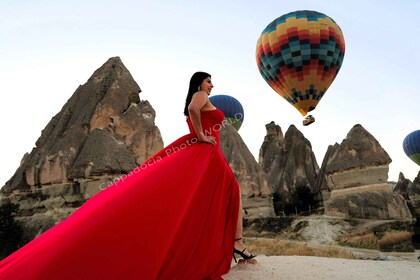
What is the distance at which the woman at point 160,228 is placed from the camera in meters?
2.19

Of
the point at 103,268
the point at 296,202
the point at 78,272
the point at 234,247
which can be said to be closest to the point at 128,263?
the point at 103,268

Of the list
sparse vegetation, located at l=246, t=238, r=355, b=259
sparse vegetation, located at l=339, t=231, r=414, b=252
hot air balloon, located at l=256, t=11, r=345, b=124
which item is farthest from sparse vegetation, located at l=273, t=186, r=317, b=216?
sparse vegetation, located at l=246, t=238, r=355, b=259

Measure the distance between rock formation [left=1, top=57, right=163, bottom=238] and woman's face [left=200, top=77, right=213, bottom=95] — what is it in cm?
944

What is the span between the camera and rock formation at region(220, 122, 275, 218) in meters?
20.7

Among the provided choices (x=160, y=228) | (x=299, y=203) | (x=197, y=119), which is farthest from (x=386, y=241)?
(x=299, y=203)

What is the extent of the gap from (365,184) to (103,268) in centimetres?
1693

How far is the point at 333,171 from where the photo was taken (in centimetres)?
1803

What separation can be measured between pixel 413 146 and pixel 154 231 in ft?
135

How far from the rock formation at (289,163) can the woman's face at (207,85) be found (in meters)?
28.0

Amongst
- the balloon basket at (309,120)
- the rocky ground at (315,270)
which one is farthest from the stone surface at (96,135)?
the rocky ground at (315,270)

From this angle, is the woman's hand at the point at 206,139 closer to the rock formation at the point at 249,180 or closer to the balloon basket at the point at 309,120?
the balloon basket at the point at 309,120

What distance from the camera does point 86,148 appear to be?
13.0 meters

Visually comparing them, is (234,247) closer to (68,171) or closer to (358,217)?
(68,171)

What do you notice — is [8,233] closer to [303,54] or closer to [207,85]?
[207,85]
